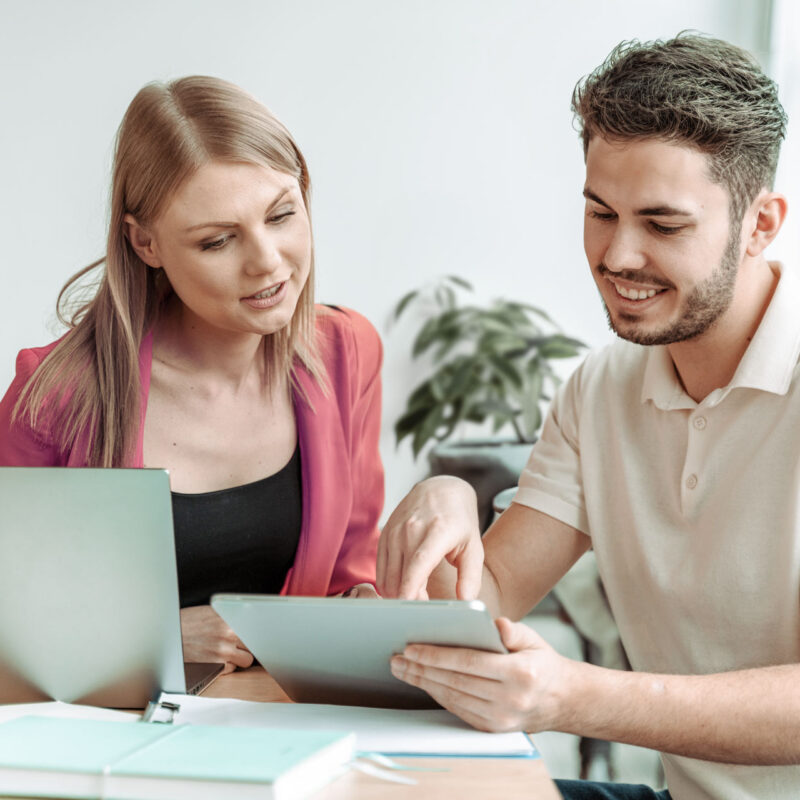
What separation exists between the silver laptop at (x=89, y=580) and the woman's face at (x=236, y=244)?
1.98 ft

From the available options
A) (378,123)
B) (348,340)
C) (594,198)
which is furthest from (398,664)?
(378,123)

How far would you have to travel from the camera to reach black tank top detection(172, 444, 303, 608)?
1.42 metres

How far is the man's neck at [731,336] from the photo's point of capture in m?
1.20

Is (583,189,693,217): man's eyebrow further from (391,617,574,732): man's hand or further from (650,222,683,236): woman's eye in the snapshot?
(391,617,574,732): man's hand

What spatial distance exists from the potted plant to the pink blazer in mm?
1352

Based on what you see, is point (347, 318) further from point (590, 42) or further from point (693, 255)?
point (590, 42)

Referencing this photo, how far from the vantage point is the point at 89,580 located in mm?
841

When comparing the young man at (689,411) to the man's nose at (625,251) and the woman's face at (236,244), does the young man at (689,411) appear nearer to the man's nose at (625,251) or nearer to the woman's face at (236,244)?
the man's nose at (625,251)

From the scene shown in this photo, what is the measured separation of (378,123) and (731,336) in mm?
2053

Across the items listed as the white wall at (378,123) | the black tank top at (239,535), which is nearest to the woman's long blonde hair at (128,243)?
the black tank top at (239,535)

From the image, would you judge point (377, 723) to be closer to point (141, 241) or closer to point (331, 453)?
point (331, 453)

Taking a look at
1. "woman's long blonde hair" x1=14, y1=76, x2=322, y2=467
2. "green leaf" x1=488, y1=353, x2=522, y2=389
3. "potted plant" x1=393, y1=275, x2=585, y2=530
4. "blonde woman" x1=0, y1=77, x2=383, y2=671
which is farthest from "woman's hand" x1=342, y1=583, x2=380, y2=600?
"green leaf" x1=488, y1=353, x2=522, y2=389

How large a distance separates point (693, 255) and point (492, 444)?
179 centimetres

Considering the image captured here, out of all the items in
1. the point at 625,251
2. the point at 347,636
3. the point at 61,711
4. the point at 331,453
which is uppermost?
the point at 625,251
